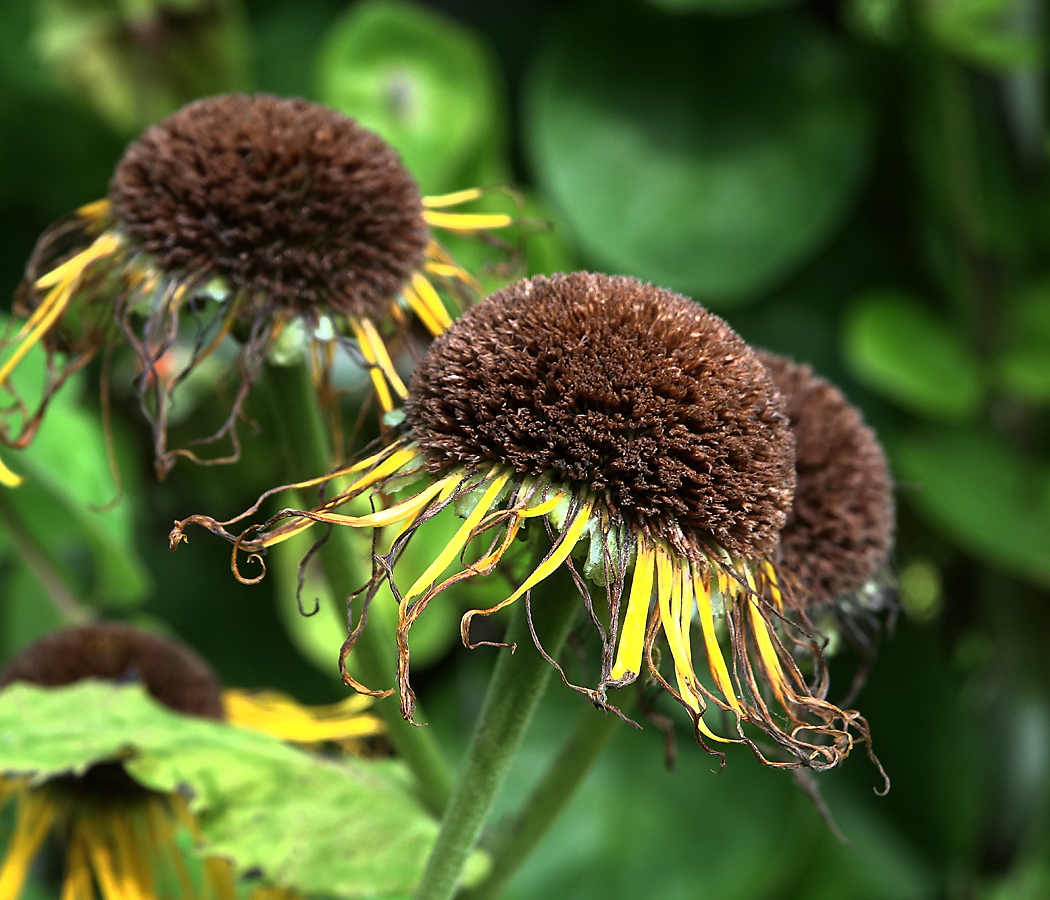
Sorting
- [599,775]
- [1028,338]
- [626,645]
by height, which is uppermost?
[626,645]

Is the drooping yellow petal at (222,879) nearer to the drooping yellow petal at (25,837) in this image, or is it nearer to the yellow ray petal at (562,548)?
the drooping yellow petal at (25,837)

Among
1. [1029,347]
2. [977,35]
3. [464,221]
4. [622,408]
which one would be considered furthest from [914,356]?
[622,408]

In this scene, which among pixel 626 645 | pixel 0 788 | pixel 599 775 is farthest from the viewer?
pixel 599 775

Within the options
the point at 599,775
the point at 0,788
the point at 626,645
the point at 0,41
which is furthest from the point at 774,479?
the point at 0,41

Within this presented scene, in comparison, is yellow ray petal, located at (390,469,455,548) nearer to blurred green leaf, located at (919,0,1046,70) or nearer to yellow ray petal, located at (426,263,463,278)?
yellow ray petal, located at (426,263,463,278)

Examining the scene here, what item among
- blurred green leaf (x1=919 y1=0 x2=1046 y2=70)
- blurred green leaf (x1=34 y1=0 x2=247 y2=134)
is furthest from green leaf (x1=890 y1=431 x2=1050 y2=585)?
blurred green leaf (x1=34 y1=0 x2=247 y2=134)

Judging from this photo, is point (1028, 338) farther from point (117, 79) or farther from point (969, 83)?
point (117, 79)
